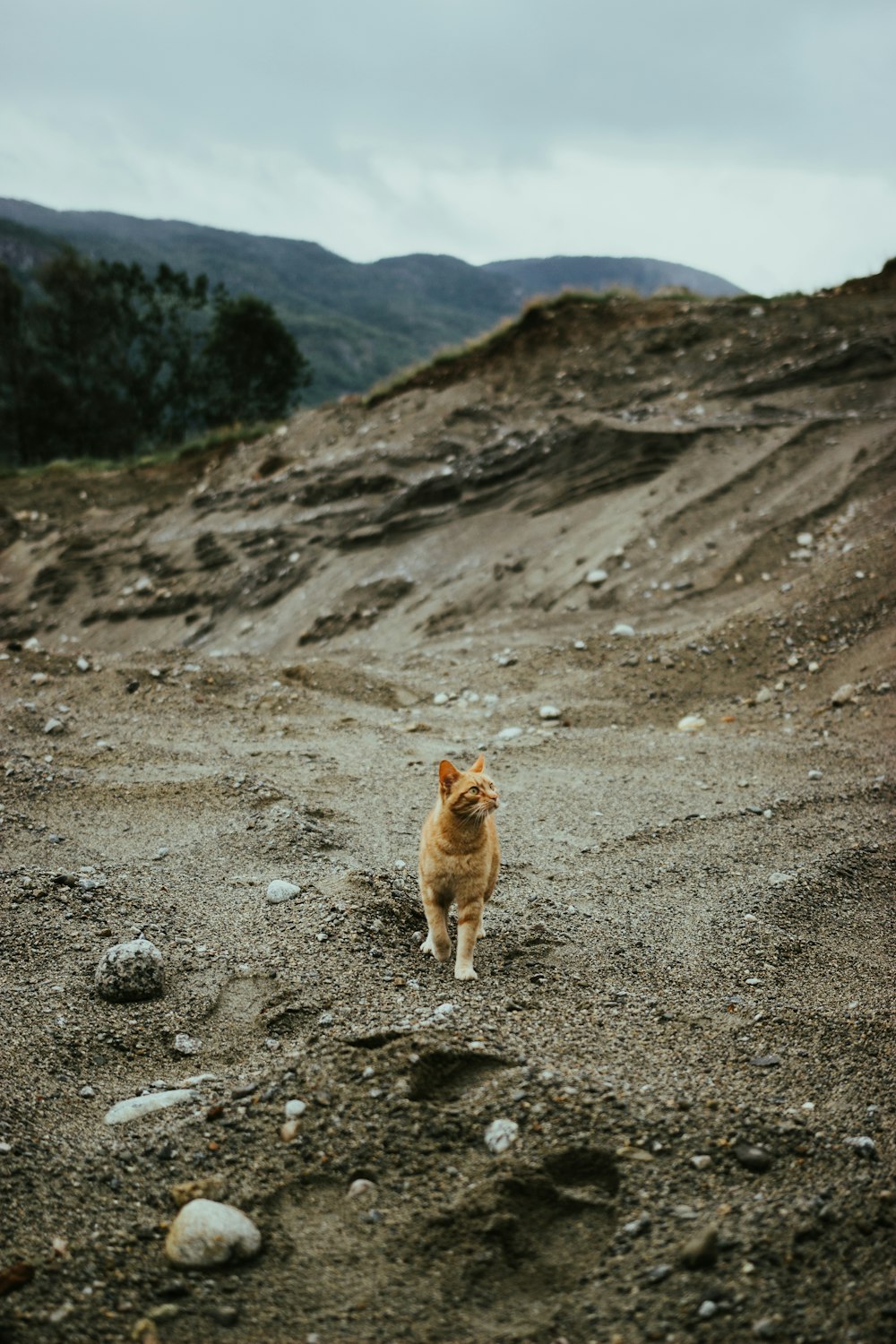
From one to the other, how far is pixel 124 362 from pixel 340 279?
104m

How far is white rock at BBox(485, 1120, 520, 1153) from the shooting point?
2.63 m

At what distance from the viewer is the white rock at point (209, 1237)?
2270 millimetres

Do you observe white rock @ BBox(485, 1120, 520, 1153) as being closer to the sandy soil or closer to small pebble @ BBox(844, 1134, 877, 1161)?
the sandy soil

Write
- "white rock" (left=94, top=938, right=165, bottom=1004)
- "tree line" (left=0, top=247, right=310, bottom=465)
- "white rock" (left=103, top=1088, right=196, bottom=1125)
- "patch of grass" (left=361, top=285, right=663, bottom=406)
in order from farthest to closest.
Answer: "tree line" (left=0, top=247, right=310, bottom=465) → "patch of grass" (left=361, top=285, right=663, bottom=406) → "white rock" (left=94, top=938, right=165, bottom=1004) → "white rock" (left=103, top=1088, right=196, bottom=1125)

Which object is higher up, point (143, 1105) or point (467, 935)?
point (467, 935)

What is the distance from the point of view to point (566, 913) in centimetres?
446

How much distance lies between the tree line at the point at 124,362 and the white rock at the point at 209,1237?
3214 cm

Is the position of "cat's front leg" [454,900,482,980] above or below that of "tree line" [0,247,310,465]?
below

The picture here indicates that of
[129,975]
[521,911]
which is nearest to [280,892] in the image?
[129,975]

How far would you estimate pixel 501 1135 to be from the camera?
2656 millimetres

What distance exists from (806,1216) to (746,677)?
23.7ft

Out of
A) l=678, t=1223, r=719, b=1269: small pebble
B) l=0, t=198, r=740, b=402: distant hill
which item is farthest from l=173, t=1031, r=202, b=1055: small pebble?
l=0, t=198, r=740, b=402: distant hill

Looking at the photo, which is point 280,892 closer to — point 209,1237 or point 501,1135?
point 501,1135

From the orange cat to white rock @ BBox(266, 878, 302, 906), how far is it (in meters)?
1.04
